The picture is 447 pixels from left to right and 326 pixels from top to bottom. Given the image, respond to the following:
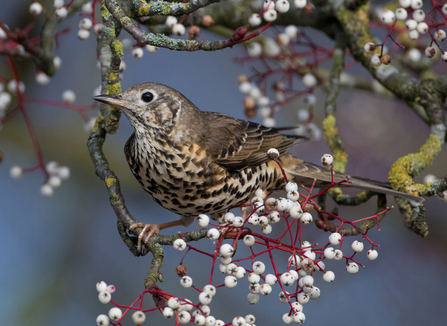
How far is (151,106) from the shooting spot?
234cm

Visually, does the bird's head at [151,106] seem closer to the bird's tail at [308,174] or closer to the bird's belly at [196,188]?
the bird's belly at [196,188]

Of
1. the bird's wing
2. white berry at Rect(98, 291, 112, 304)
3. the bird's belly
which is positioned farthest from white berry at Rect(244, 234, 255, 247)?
the bird's wing

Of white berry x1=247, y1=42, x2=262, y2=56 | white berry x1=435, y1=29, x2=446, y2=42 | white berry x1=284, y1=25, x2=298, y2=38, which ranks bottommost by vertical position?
white berry x1=247, y1=42, x2=262, y2=56

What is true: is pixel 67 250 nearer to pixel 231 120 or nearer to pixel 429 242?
pixel 231 120

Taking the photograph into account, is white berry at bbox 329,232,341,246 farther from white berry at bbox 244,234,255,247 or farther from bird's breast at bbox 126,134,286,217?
bird's breast at bbox 126,134,286,217

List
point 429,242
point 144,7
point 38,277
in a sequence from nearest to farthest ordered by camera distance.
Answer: point 144,7
point 38,277
point 429,242

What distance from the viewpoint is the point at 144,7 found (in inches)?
74.4

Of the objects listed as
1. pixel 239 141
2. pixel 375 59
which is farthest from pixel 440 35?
pixel 239 141

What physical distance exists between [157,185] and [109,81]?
55cm

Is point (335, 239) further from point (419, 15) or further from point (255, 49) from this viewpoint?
point (255, 49)

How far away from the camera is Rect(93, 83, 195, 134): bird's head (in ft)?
7.38

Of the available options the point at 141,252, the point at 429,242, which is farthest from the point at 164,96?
the point at 429,242

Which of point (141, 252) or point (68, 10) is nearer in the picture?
point (141, 252)

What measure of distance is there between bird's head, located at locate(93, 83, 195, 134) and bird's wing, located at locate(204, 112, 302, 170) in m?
0.25
